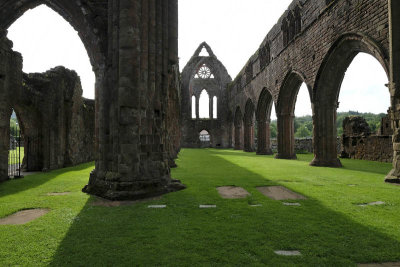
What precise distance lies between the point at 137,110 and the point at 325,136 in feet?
28.7

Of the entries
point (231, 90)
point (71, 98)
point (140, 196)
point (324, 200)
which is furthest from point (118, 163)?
point (231, 90)

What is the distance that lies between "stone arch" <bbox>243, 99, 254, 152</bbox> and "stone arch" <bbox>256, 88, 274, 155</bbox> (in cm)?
466

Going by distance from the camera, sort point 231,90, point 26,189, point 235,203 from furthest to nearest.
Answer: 1. point 231,90
2. point 26,189
3. point 235,203

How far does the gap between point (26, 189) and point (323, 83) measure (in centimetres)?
1097

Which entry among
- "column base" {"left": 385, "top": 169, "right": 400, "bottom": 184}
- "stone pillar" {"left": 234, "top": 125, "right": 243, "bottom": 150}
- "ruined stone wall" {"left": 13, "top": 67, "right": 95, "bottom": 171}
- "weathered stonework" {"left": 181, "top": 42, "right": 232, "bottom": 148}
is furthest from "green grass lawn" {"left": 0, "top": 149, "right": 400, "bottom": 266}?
"weathered stonework" {"left": 181, "top": 42, "right": 232, "bottom": 148}

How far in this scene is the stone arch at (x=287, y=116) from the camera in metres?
14.9

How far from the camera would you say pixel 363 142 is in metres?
13.8

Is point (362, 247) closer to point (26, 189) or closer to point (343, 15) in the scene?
point (26, 189)

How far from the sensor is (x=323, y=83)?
10.8m

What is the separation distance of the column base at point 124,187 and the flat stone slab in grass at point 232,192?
3.32 ft

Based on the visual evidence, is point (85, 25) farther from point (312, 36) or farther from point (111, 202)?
point (312, 36)

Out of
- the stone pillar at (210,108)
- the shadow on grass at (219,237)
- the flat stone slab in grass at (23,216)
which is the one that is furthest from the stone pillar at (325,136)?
the stone pillar at (210,108)

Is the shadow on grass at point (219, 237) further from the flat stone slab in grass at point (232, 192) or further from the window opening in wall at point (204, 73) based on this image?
the window opening in wall at point (204, 73)

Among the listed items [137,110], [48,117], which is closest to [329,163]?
[137,110]
